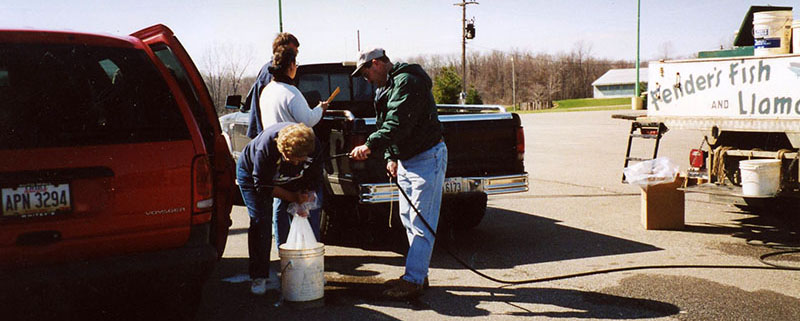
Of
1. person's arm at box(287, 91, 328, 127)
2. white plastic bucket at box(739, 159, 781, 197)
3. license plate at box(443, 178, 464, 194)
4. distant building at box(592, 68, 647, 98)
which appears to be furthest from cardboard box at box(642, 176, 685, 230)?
distant building at box(592, 68, 647, 98)

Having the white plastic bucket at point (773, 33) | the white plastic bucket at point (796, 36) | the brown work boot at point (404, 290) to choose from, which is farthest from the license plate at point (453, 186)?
the white plastic bucket at point (796, 36)

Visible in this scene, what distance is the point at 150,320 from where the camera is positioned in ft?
14.5

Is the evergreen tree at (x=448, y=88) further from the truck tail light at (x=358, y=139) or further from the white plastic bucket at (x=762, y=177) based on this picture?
the truck tail light at (x=358, y=139)

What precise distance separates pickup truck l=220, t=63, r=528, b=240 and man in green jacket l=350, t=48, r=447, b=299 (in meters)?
0.81

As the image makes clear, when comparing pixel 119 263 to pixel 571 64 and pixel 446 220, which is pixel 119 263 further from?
pixel 571 64

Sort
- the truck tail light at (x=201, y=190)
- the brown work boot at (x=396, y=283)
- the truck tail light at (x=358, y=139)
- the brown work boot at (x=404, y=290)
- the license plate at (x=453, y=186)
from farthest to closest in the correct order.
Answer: the license plate at (x=453, y=186) < the truck tail light at (x=358, y=139) < the brown work boot at (x=396, y=283) < the brown work boot at (x=404, y=290) < the truck tail light at (x=201, y=190)

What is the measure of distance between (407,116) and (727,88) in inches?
167

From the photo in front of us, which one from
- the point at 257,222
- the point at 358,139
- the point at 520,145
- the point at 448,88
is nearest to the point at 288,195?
the point at 257,222

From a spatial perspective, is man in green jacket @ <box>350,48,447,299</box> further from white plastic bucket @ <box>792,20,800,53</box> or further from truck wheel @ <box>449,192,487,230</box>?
white plastic bucket @ <box>792,20,800,53</box>

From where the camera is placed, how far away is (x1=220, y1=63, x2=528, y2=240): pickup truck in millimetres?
6035

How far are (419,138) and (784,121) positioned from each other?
4.08 metres

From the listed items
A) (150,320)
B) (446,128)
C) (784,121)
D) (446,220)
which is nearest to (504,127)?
(446,128)

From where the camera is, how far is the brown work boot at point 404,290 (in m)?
4.77

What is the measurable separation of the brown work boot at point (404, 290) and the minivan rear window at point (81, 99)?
1.80 metres
